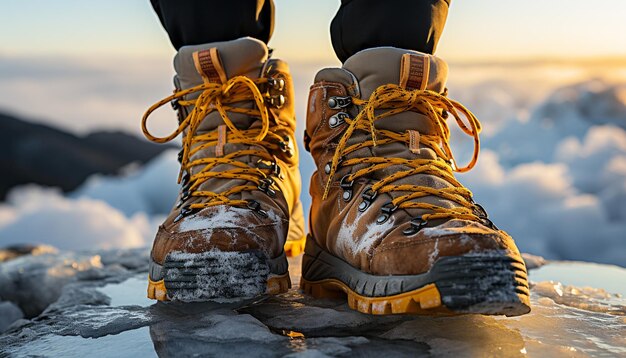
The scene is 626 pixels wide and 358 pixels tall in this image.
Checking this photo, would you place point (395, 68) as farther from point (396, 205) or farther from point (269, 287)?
point (269, 287)

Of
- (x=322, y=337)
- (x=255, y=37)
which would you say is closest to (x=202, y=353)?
(x=322, y=337)

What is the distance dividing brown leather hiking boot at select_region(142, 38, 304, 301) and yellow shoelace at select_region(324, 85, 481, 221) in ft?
0.86

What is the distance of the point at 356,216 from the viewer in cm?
185

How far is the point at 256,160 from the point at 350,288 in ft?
1.94

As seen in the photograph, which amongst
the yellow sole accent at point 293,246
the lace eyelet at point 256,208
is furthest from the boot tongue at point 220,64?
the yellow sole accent at point 293,246

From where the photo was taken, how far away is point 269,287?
1812 mm

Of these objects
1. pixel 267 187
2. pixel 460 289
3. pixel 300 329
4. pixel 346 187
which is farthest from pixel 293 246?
pixel 460 289

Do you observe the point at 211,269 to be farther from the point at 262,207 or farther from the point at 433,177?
the point at 433,177

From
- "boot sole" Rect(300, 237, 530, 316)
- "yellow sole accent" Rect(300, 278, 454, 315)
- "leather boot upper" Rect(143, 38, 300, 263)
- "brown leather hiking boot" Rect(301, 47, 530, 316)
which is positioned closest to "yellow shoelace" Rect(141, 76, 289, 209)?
"leather boot upper" Rect(143, 38, 300, 263)

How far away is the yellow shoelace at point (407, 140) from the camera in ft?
5.89

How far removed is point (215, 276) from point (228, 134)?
581 millimetres

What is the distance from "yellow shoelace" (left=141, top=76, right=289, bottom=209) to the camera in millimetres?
2072

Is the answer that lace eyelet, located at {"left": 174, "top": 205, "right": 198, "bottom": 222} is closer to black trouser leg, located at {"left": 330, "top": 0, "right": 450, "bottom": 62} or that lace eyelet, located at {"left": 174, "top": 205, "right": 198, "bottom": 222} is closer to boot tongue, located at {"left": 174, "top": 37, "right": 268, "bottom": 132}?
boot tongue, located at {"left": 174, "top": 37, "right": 268, "bottom": 132}

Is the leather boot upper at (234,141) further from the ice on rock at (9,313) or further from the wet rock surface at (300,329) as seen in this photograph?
Result: the ice on rock at (9,313)
